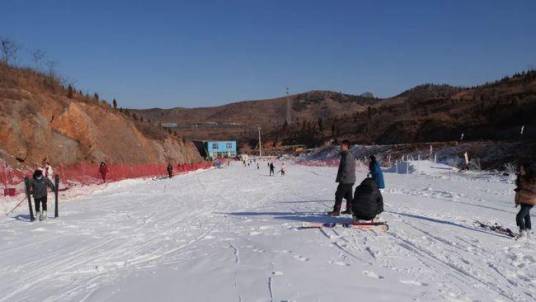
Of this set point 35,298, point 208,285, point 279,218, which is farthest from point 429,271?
point 279,218

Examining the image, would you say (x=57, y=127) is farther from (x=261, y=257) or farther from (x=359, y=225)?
(x=261, y=257)

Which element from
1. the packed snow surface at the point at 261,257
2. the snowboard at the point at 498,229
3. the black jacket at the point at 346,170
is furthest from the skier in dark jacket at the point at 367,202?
the snowboard at the point at 498,229

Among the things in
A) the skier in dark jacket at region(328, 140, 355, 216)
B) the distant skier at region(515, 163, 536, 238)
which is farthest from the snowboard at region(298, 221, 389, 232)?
the distant skier at region(515, 163, 536, 238)

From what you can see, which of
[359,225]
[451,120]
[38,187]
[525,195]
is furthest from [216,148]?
[525,195]

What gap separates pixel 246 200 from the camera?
20.3 metres

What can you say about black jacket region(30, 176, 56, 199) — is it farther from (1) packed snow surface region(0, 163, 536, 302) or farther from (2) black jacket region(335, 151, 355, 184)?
(2) black jacket region(335, 151, 355, 184)

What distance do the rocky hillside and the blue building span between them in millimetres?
56338

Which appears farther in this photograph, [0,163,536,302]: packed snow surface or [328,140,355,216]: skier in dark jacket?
[328,140,355,216]: skier in dark jacket

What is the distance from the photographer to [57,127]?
117 feet

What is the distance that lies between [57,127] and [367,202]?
95.4 feet

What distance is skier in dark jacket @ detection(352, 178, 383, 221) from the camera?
455 inches

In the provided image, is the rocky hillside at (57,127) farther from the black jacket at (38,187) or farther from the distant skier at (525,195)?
the distant skier at (525,195)

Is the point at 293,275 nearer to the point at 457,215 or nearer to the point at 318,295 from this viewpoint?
the point at 318,295

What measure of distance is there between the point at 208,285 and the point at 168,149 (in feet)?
165
